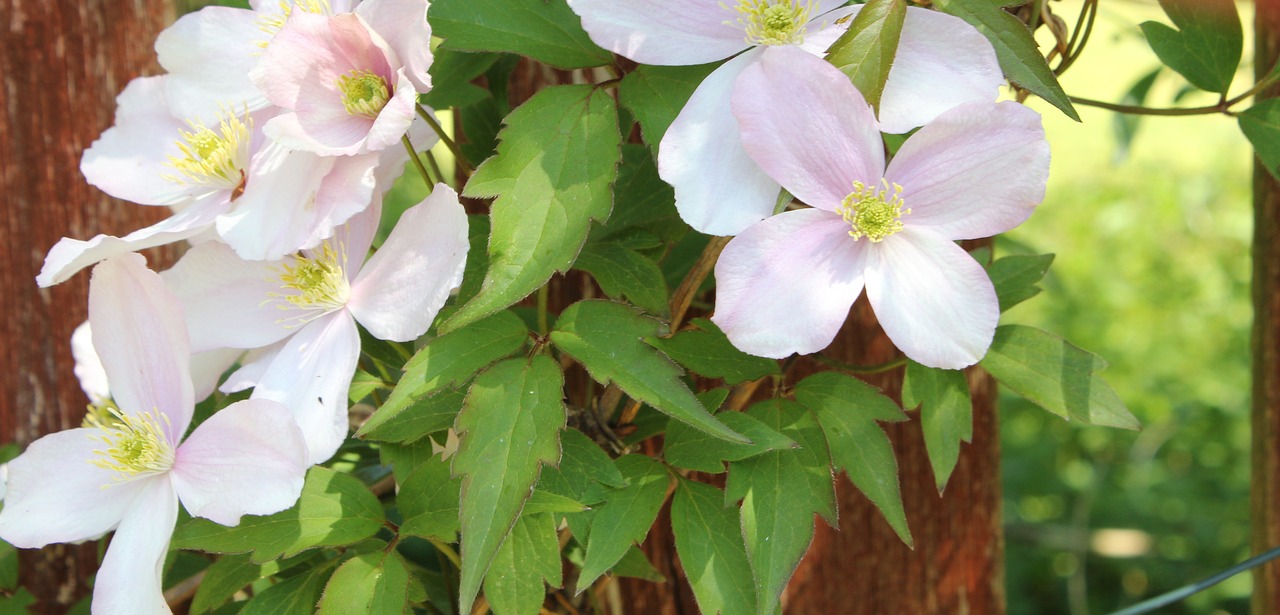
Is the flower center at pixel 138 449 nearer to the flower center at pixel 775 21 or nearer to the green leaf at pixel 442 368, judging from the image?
the green leaf at pixel 442 368

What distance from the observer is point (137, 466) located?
0.69 metres

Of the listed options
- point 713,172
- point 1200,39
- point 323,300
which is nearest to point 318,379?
point 323,300

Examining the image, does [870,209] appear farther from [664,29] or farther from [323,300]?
[323,300]

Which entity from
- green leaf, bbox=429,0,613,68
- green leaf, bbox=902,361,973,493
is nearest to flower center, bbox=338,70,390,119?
green leaf, bbox=429,0,613,68

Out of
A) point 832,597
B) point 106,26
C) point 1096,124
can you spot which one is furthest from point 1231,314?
point 106,26

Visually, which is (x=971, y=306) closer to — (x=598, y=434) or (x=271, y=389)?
(x=598, y=434)

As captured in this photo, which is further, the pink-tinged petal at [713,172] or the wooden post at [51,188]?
the wooden post at [51,188]

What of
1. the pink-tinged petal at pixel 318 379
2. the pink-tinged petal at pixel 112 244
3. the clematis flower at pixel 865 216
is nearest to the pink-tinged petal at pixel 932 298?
the clematis flower at pixel 865 216

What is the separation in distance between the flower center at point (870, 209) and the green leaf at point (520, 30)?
0.18 meters

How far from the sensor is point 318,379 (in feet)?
2.18

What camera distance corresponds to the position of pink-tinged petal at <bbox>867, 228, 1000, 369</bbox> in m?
0.59

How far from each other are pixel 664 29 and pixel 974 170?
0.63 ft

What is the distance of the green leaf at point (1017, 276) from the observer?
76 centimetres

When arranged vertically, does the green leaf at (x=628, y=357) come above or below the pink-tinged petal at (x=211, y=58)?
below
